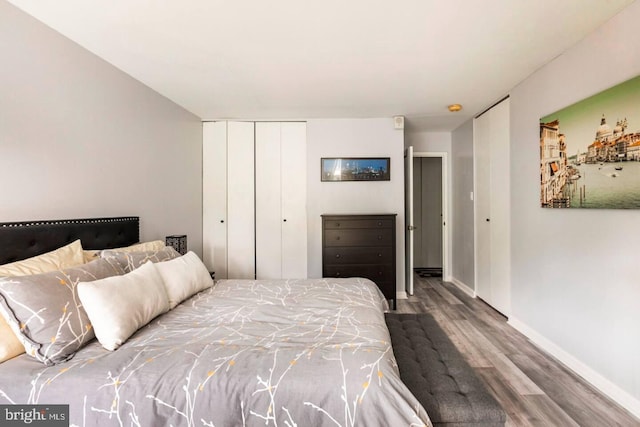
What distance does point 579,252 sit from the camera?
1.93 m

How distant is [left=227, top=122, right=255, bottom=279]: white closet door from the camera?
3.64m

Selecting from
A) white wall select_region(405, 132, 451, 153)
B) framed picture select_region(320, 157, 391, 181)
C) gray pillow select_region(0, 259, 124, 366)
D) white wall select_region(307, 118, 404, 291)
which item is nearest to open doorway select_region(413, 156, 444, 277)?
white wall select_region(405, 132, 451, 153)

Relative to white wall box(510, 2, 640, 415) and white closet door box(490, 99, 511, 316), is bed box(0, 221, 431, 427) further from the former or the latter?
white closet door box(490, 99, 511, 316)

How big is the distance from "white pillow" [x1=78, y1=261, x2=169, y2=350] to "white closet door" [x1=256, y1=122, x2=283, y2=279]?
2.13 m

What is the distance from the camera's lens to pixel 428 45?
1.93 metres

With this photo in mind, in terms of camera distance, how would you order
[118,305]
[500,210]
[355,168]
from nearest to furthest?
[118,305], [500,210], [355,168]

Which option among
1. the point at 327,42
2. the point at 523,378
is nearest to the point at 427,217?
the point at 523,378

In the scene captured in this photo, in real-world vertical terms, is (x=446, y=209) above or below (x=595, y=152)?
below

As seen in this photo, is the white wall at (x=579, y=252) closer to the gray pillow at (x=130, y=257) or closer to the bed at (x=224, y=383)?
the bed at (x=224, y=383)

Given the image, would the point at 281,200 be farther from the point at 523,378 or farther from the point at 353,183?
the point at 523,378

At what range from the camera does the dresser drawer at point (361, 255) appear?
10.2ft

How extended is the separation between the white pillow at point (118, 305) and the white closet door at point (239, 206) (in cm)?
213

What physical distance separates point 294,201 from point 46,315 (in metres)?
2.68

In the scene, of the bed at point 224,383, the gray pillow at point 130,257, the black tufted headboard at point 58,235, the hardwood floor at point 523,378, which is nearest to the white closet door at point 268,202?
the black tufted headboard at point 58,235
